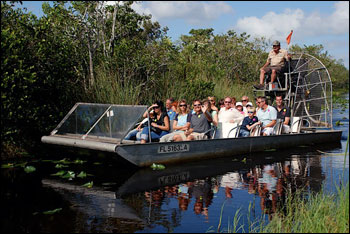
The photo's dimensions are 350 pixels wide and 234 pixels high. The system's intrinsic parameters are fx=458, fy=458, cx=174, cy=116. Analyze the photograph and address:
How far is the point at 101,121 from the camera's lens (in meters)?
11.4

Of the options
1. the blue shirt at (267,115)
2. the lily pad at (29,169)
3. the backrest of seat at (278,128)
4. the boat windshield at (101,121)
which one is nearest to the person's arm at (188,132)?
the boat windshield at (101,121)

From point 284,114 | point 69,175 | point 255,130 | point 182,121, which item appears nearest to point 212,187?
point 69,175

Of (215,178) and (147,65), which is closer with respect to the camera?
(215,178)

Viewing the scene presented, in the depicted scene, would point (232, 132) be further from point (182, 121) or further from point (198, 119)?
point (182, 121)

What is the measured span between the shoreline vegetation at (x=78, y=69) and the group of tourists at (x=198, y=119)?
2.28 m

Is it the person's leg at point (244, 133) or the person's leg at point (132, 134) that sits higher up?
the person's leg at point (132, 134)

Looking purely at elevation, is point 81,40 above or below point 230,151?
above

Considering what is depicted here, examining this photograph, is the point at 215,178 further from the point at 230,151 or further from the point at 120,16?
the point at 120,16

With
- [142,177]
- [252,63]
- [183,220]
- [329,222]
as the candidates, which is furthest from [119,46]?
[252,63]

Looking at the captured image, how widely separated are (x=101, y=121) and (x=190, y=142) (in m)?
2.37

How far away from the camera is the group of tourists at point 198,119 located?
11758 mm

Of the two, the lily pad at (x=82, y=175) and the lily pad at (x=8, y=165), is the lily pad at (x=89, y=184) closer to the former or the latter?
the lily pad at (x=82, y=175)

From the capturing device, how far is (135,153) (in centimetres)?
1069

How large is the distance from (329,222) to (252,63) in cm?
2445
